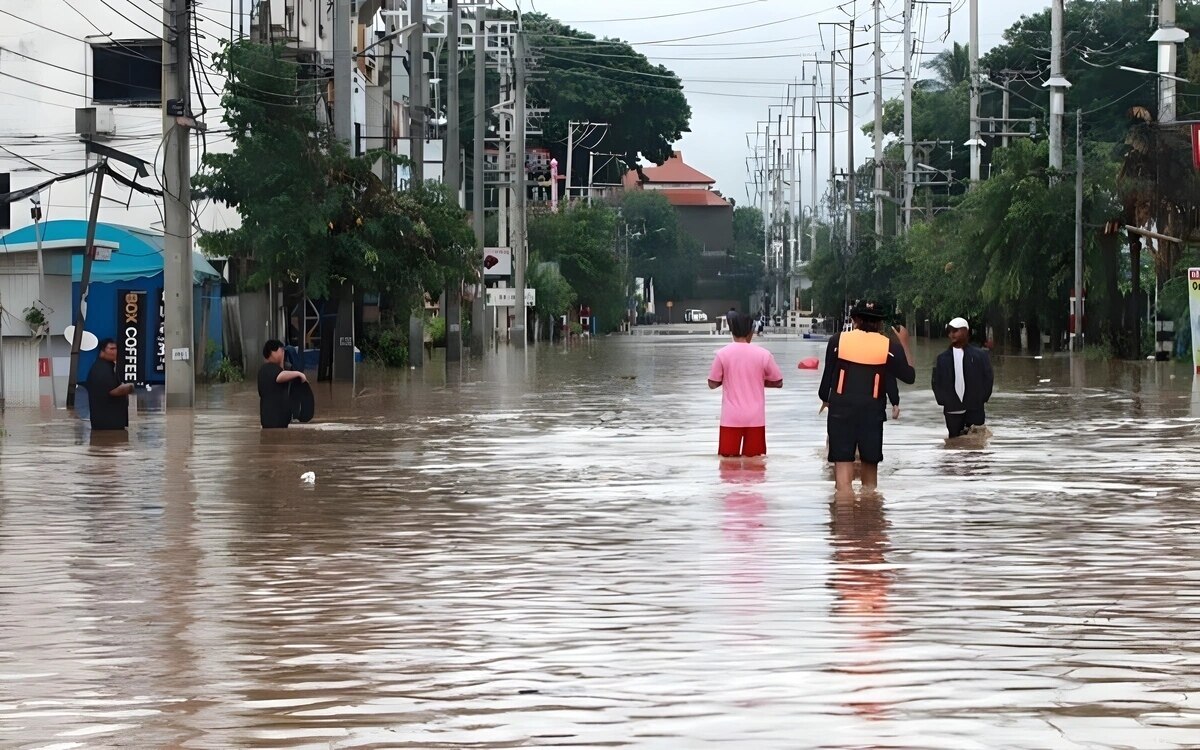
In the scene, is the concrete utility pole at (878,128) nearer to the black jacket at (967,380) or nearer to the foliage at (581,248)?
the foliage at (581,248)

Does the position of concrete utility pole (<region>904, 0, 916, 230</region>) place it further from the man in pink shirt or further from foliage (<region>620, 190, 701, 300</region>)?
the man in pink shirt

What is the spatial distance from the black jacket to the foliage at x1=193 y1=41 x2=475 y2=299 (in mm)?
21179

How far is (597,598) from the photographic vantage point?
35.8 feet

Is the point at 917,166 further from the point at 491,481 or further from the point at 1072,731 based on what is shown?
the point at 1072,731

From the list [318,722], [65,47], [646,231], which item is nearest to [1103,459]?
[318,722]

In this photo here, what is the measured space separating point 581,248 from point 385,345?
5117cm

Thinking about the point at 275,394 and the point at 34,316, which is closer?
the point at 275,394

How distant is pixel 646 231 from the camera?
180 m

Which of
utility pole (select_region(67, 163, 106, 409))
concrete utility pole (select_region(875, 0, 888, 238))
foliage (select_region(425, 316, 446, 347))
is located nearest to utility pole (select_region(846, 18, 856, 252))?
concrete utility pole (select_region(875, 0, 888, 238))

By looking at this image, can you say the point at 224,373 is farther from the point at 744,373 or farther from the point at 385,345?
the point at 744,373

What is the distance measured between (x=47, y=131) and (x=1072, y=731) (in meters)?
47.3

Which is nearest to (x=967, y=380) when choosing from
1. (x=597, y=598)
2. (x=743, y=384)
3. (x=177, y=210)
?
(x=743, y=384)

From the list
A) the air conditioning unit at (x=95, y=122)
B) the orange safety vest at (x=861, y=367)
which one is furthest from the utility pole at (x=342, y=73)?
the orange safety vest at (x=861, y=367)

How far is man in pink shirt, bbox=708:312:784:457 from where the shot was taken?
746 inches
